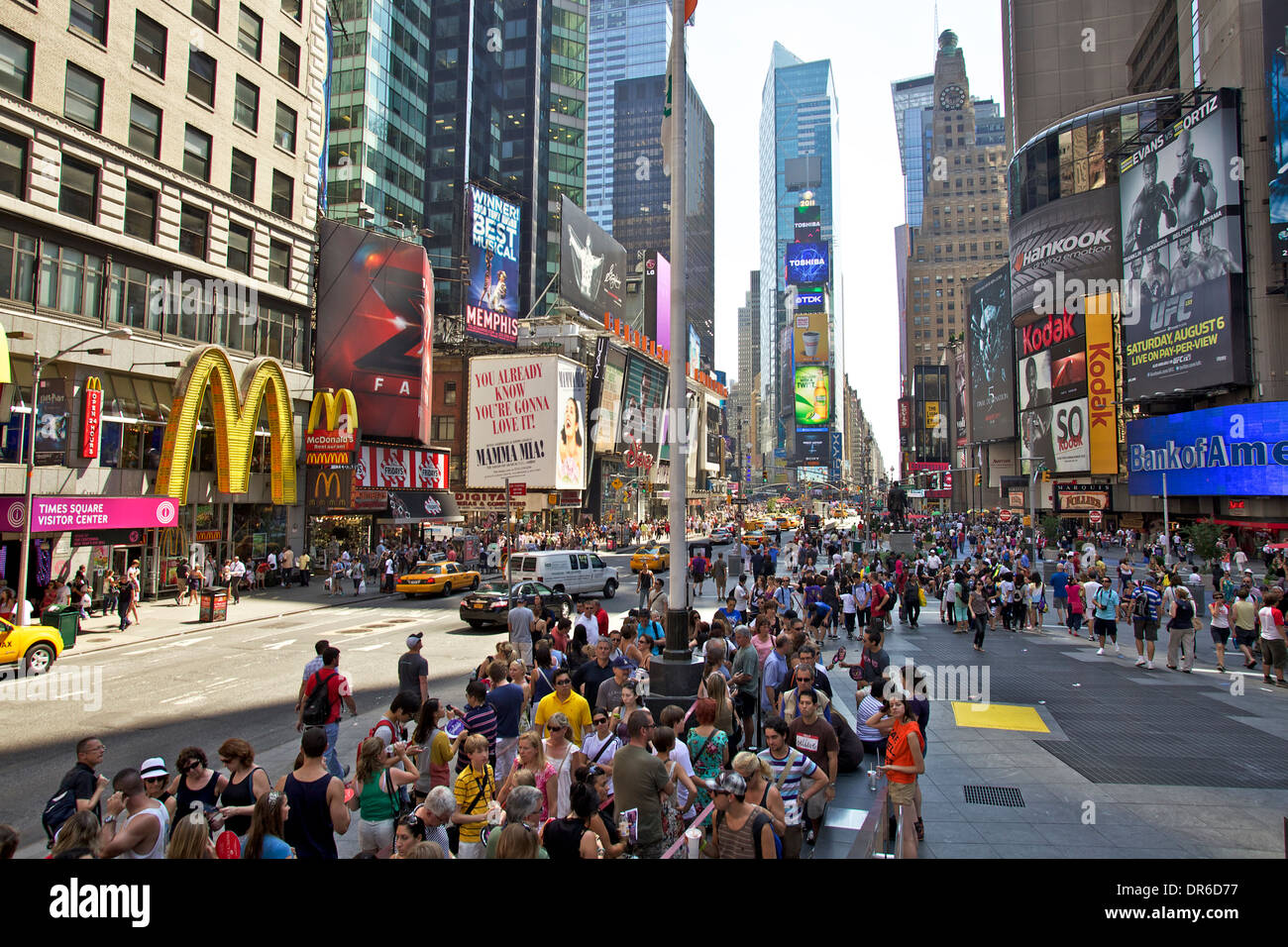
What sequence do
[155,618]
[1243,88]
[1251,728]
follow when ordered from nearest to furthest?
[1251,728] → [155,618] → [1243,88]

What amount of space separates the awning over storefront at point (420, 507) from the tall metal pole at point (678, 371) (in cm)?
3262

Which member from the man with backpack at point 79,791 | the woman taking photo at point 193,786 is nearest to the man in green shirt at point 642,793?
the woman taking photo at point 193,786

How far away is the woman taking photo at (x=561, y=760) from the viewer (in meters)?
6.23

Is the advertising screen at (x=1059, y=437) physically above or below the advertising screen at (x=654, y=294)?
below

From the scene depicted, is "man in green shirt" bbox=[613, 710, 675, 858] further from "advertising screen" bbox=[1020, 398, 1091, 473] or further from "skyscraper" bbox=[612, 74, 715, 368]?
"skyscraper" bbox=[612, 74, 715, 368]

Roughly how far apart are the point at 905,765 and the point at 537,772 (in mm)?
3234

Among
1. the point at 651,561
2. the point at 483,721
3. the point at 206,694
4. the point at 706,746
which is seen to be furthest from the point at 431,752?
→ the point at 651,561

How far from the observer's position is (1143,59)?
7488 cm

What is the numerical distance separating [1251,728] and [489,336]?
53.7 meters

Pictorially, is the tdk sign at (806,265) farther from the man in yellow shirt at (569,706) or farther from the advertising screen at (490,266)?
the man in yellow shirt at (569,706)

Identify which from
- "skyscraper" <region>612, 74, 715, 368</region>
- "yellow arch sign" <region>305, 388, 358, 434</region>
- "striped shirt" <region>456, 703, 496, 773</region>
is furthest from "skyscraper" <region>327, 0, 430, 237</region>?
"skyscraper" <region>612, 74, 715, 368</region>

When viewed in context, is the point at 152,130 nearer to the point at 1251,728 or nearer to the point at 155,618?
the point at 155,618

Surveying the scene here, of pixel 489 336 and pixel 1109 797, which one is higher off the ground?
pixel 489 336

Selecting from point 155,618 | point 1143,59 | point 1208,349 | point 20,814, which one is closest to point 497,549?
point 155,618
